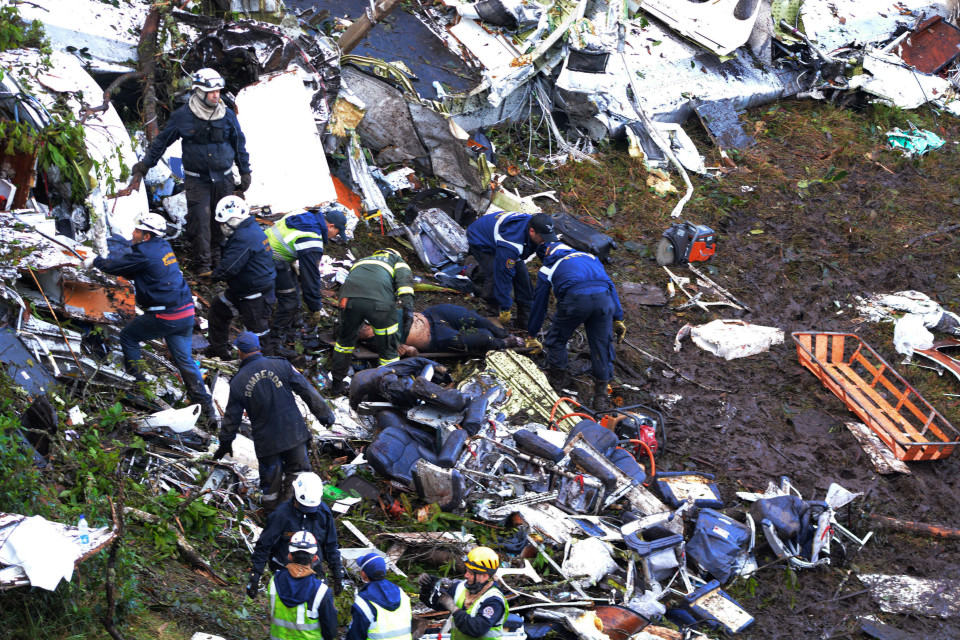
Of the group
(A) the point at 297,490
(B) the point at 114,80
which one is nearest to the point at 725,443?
(A) the point at 297,490

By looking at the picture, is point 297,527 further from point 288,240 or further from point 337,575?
point 288,240

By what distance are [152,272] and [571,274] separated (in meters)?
3.39

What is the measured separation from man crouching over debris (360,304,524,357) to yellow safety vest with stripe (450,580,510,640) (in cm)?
316

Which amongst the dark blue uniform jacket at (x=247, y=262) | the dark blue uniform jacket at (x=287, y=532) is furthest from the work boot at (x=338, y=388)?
the dark blue uniform jacket at (x=287, y=532)

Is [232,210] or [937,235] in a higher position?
[232,210]

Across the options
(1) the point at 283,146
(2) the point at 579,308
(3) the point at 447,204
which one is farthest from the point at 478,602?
(3) the point at 447,204

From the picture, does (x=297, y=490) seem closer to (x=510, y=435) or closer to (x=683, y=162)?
(x=510, y=435)

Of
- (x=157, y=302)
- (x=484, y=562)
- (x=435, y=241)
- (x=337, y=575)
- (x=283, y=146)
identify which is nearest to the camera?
(x=484, y=562)

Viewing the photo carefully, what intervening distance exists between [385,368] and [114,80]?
13.2ft

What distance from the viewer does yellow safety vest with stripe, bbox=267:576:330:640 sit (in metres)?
4.05

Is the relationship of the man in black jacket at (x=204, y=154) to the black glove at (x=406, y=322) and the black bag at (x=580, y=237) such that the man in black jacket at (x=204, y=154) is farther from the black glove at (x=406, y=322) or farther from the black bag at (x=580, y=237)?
the black bag at (x=580, y=237)

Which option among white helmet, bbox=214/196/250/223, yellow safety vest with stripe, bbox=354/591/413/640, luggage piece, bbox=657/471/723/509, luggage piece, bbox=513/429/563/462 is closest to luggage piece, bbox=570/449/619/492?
luggage piece, bbox=513/429/563/462

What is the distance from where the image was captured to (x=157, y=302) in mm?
5707

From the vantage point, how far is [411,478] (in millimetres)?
6023
